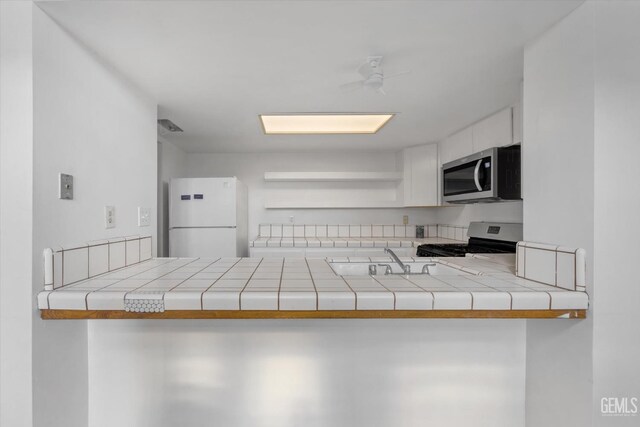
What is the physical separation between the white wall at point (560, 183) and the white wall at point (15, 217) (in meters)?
1.93

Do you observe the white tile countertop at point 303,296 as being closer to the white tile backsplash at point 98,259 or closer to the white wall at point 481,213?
the white tile backsplash at point 98,259

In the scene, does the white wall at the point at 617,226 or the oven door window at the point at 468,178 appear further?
the oven door window at the point at 468,178

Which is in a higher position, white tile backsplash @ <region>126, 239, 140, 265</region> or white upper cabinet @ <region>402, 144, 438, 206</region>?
white upper cabinet @ <region>402, 144, 438, 206</region>

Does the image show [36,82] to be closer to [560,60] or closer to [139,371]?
[139,371]

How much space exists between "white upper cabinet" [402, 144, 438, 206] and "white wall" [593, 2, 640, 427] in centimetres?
228

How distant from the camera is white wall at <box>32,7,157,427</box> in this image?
3.38 feet

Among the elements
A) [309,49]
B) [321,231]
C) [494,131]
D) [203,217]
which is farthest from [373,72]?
[321,231]

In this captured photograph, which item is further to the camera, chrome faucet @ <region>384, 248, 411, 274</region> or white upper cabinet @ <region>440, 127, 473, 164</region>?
white upper cabinet @ <region>440, 127, 473, 164</region>

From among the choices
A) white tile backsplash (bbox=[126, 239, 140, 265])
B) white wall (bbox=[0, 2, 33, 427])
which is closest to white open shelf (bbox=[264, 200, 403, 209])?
white tile backsplash (bbox=[126, 239, 140, 265])

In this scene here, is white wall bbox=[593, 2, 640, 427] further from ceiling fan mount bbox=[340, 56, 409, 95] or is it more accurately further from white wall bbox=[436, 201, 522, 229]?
white wall bbox=[436, 201, 522, 229]

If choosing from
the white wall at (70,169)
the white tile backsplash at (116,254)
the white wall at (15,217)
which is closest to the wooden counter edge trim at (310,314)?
the white wall at (15,217)

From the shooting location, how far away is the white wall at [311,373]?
1.30 m

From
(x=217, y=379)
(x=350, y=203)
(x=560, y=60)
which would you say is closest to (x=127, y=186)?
(x=217, y=379)

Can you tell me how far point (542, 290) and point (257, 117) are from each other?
211 centimetres
